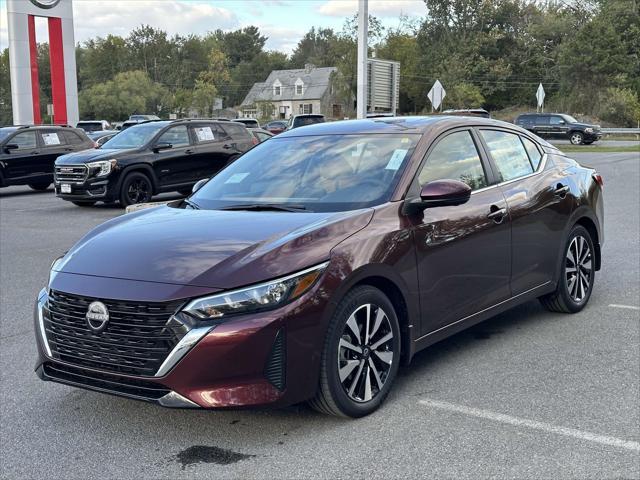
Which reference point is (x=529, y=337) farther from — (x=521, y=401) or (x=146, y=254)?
(x=146, y=254)

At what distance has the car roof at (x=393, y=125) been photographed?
4.95m

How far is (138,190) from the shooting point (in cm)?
1498

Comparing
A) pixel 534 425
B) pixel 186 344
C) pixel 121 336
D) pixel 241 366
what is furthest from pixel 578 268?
pixel 121 336

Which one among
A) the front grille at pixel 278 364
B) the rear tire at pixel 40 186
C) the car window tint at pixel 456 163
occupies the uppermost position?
the car window tint at pixel 456 163

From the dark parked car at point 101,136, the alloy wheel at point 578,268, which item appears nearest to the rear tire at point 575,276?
the alloy wheel at point 578,268

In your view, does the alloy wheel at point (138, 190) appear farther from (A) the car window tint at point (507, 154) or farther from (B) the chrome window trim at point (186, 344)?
(B) the chrome window trim at point (186, 344)

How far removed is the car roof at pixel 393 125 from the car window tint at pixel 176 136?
10.4 meters

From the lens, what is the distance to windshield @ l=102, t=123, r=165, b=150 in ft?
50.0

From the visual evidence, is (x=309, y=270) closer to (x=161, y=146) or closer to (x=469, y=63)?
(x=161, y=146)

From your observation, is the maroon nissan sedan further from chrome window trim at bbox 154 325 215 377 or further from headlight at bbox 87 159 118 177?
headlight at bbox 87 159 118 177

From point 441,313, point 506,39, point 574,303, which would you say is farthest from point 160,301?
point 506,39

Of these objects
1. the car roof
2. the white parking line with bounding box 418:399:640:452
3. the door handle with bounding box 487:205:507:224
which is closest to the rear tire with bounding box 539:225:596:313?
the door handle with bounding box 487:205:507:224

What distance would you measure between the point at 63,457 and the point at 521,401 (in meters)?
2.53

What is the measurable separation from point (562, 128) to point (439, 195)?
131ft
